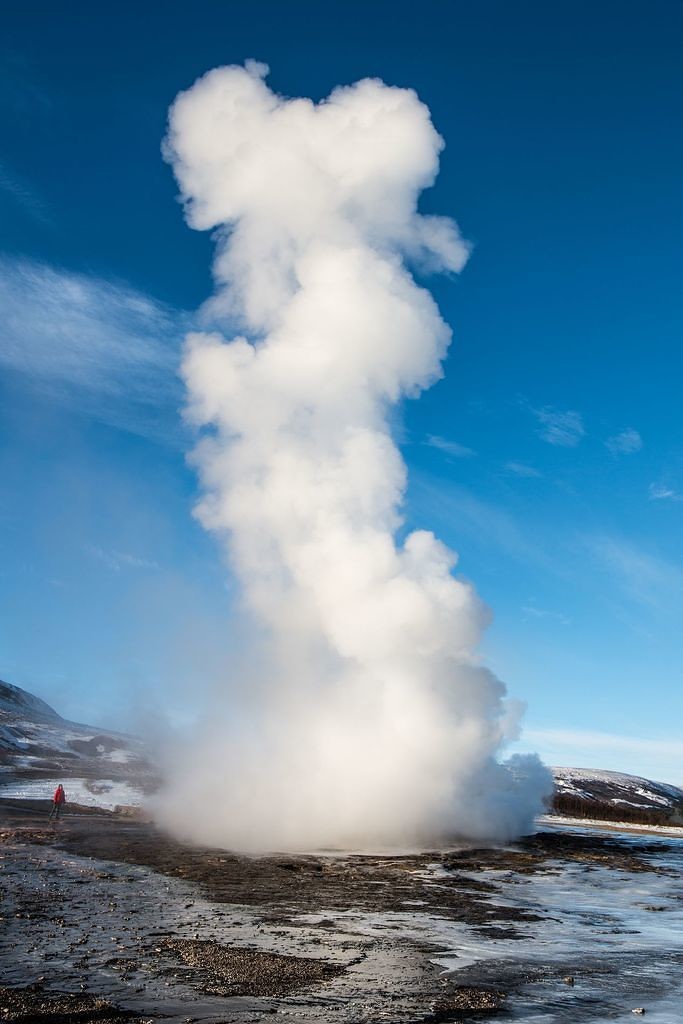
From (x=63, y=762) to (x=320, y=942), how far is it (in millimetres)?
99260

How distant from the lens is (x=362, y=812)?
4372cm

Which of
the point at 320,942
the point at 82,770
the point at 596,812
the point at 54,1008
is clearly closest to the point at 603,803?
the point at 596,812

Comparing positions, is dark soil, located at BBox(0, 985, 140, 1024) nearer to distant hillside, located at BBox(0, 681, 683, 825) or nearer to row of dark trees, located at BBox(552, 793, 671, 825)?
distant hillside, located at BBox(0, 681, 683, 825)

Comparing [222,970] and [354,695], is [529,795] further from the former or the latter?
[222,970]

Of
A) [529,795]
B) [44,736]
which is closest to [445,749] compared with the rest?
[529,795]

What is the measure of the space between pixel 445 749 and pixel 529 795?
10423 mm

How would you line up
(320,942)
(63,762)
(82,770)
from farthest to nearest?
(63,762), (82,770), (320,942)

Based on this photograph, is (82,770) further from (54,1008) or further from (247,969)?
(54,1008)

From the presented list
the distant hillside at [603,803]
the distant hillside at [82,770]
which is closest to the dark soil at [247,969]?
the distant hillside at [82,770]

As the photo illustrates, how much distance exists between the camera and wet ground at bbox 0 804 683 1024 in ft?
30.6

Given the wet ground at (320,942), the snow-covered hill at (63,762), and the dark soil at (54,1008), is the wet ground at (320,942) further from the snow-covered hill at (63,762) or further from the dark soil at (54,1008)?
the snow-covered hill at (63,762)

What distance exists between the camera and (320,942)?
1345 centimetres

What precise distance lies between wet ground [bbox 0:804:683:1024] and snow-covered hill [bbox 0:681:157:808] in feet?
126

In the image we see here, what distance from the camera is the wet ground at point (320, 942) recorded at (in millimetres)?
9336
